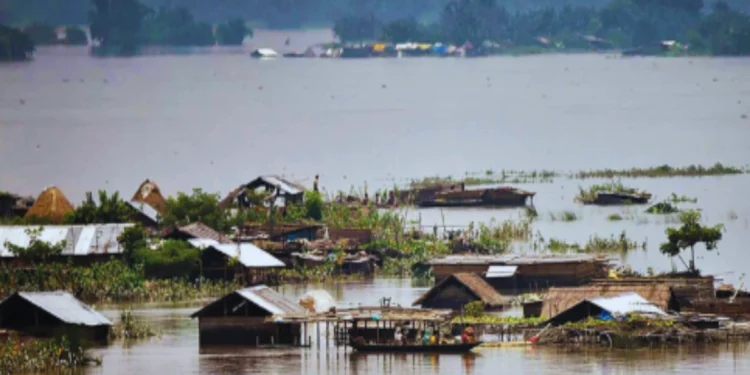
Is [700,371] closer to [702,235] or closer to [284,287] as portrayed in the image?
[702,235]

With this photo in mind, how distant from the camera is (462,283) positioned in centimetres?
2383

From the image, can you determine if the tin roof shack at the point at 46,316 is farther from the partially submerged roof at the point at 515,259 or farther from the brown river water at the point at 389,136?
the partially submerged roof at the point at 515,259

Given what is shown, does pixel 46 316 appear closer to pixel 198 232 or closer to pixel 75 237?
pixel 75 237

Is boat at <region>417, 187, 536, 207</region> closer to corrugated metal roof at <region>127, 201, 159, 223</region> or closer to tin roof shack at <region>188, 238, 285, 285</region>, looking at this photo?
corrugated metal roof at <region>127, 201, 159, 223</region>

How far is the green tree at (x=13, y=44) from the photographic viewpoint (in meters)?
102

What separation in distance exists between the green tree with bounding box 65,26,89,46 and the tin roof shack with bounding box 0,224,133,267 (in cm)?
9418

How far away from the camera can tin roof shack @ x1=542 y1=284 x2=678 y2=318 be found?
2191 centimetres

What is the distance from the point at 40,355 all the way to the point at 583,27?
318 ft

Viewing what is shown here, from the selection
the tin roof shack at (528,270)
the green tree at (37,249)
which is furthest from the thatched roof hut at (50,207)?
the tin roof shack at (528,270)

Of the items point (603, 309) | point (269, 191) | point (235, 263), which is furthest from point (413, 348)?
point (269, 191)

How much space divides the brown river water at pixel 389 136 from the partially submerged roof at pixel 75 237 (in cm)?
268

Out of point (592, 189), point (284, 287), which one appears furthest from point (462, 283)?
point (592, 189)

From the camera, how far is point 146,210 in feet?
104

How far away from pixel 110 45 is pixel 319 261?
9190cm
